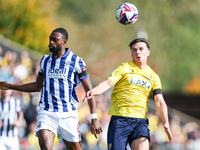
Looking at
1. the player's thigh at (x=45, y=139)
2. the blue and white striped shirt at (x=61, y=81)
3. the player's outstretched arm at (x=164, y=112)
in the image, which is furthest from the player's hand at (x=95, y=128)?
the player's outstretched arm at (x=164, y=112)

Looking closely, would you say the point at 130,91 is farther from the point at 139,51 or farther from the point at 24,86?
the point at 24,86

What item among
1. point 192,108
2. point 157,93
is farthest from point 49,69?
point 192,108

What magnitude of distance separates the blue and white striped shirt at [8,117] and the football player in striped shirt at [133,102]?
4.35 metres

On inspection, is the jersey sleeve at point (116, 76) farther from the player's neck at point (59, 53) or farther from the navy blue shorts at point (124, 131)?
the player's neck at point (59, 53)

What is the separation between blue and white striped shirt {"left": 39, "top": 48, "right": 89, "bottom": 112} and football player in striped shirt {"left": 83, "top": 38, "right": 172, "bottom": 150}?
651mm

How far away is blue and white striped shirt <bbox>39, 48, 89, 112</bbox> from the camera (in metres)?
5.45

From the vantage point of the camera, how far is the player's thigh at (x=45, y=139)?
515 cm

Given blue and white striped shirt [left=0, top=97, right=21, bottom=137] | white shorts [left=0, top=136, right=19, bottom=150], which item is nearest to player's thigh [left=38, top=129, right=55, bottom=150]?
white shorts [left=0, top=136, right=19, bottom=150]

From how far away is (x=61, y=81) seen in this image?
5.47 meters

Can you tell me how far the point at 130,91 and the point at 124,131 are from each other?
0.63 metres

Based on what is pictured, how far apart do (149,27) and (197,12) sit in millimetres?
8827

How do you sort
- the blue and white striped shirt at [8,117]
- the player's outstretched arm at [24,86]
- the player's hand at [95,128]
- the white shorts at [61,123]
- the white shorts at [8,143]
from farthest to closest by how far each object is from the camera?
the blue and white striped shirt at [8,117] → the white shorts at [8,143] → the player's outstretched arm at [24,86] → the white shorts at [61,123] → the player's hand at [95,128]

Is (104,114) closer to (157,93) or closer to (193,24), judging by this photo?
(157,93)

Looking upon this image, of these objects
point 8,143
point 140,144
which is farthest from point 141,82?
point 8,143
